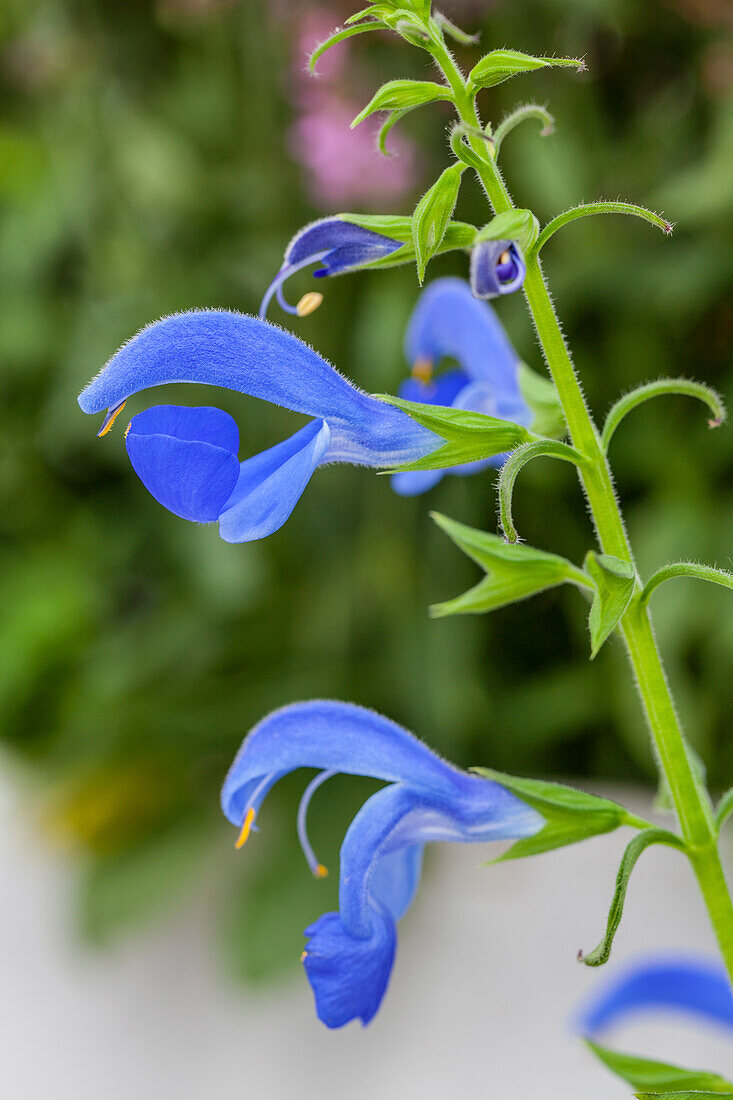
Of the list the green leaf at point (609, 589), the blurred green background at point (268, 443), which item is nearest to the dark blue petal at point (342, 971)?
the green leaf at point (609, 589)

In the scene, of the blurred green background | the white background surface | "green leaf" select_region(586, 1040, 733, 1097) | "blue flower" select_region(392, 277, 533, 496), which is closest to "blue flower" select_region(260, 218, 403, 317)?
"blue flower" select_region(392, 277, 533, 496)

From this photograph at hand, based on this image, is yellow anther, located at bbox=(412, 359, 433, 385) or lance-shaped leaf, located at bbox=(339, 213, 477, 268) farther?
yellow anther, located at bbox=(412, 359, 433, 385)

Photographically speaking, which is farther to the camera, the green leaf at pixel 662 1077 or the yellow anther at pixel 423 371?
the yellow anther at pixel 423 371

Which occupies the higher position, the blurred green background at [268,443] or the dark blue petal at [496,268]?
the blurred green background at [268,443]

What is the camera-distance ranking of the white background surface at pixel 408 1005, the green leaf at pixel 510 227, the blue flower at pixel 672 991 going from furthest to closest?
the white background surface at pixel 408 1005, the blue flower at pixel 672 991, the green leaf at pixel 510 227

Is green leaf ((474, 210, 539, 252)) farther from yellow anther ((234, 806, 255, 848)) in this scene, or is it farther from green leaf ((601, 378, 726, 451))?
yellow anther ((234, 806, 255, 848))

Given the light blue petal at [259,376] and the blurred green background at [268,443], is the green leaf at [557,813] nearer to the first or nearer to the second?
the light blue petal at [259,376]

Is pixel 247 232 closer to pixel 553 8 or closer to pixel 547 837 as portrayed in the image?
pixel 553 8

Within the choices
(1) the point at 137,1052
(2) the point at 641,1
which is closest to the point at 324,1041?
(1) the point at 137,1052
